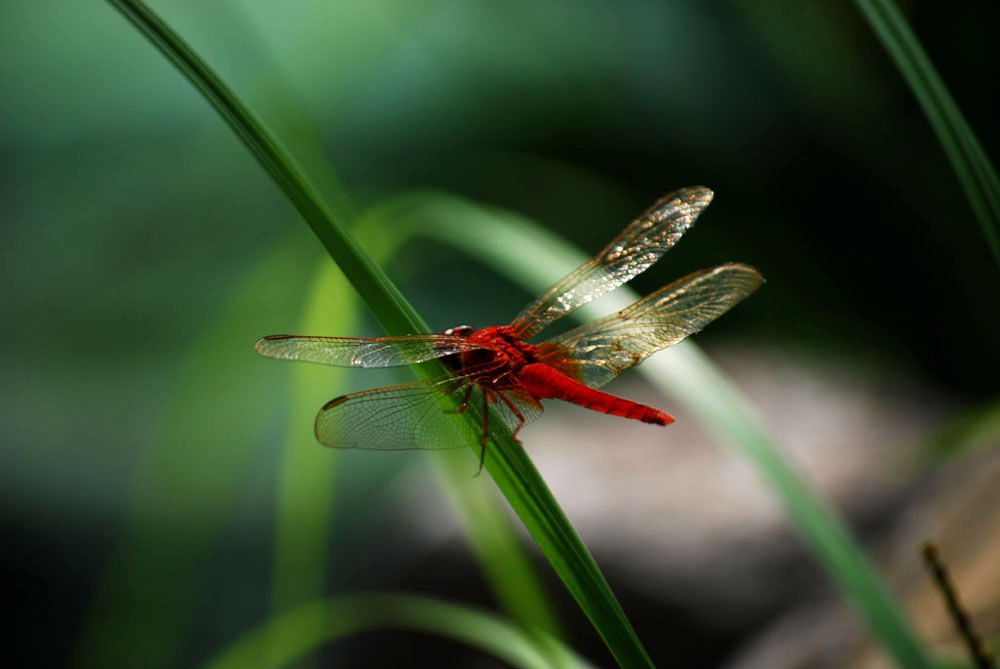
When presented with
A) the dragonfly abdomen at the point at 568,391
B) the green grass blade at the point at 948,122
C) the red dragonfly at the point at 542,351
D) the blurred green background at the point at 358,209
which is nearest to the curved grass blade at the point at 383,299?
the red dragonfly at the point at 542,351

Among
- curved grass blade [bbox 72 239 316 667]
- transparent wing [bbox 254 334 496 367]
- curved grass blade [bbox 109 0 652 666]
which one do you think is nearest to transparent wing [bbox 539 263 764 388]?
transparent wing [bbox 254 334 496 367]

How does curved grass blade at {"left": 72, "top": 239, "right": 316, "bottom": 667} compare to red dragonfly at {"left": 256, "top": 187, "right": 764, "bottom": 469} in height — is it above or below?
above

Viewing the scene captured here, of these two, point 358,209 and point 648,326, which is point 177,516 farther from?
point 648,326

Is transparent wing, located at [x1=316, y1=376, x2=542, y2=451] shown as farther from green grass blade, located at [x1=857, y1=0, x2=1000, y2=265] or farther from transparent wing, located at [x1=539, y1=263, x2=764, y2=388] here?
green grass blade, located at [x1=857, y1=0, x2=1000, y2=265]

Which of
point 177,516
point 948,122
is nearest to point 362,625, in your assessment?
point 177,516

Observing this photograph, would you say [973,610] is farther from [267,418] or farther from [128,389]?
[128,389]

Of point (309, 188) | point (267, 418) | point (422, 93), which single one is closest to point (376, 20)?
point (422, 93)
